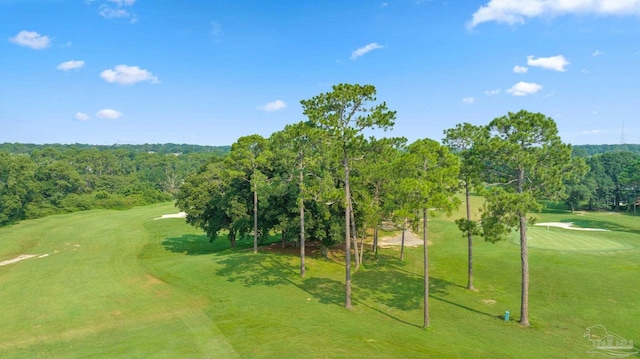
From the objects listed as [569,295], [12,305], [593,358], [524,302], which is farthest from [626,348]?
[12,305]

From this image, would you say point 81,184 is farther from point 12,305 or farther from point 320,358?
point 320,358

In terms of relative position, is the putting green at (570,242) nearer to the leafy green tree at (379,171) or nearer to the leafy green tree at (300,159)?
the leafy green tree at (379,171)

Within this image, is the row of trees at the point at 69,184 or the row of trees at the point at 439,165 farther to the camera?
the row of trees at the point at 69,184

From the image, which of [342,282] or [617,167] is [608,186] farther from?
[342,282]

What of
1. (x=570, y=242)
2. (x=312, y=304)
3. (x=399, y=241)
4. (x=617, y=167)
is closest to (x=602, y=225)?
(x=570, y=242)

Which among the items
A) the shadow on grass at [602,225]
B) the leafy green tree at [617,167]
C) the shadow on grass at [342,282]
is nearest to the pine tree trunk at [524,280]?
the shadow on grass at [342,282]
